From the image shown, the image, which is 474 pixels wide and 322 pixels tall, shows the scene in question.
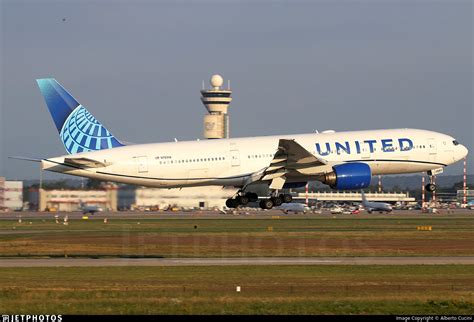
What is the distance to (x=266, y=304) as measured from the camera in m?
30.8

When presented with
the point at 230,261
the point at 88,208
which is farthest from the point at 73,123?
the point at 88,208

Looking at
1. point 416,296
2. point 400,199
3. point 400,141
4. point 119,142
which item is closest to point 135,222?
point 119,142

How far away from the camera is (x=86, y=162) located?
64.1 meters

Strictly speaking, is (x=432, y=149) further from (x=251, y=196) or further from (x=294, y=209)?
(x=294, y=209)

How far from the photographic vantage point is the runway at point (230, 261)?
46.0 m

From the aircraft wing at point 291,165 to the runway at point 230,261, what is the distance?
51.2 feet

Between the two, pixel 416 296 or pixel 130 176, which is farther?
pixel 130 176

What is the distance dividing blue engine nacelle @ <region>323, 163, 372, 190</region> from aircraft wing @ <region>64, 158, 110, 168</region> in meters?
15.8

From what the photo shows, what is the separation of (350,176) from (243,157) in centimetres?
776

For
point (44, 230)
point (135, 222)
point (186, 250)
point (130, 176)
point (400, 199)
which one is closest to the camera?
point (186, 250)

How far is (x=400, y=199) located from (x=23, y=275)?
14587 centimetres

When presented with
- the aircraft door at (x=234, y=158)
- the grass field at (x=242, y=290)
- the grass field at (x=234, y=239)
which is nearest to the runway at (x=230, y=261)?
the grass field at (x=242, y=290)

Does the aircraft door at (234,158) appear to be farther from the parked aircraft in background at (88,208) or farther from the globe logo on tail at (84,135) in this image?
the parked aircraft in background at (88,208)

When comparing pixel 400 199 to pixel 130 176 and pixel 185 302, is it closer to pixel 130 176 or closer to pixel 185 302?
pixel 130 176
